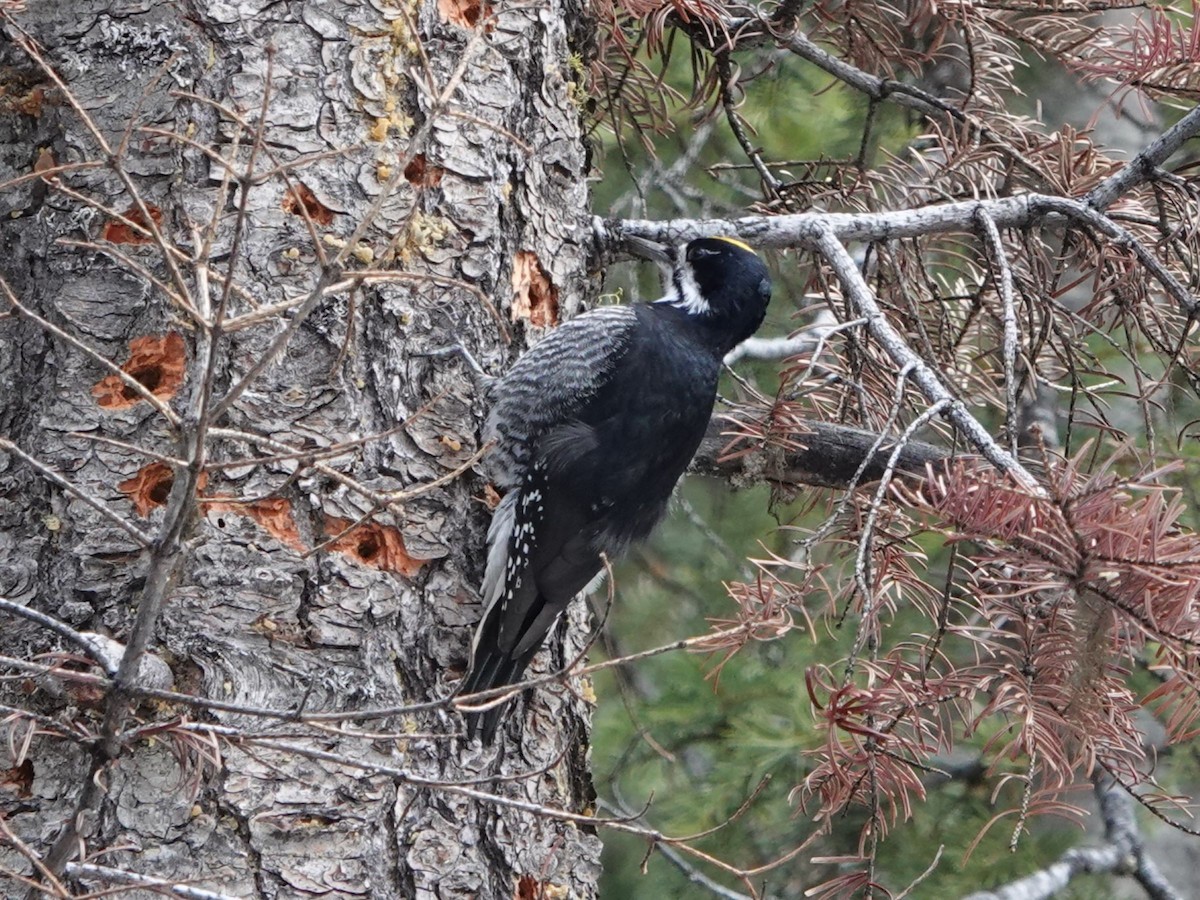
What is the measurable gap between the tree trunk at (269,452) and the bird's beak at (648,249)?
427mm

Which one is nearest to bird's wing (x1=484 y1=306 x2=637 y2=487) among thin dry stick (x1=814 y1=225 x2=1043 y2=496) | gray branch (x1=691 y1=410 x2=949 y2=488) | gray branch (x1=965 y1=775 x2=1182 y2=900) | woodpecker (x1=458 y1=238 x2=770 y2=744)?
woodpecker (x1=458 y1=238 x2=770 y2=744)

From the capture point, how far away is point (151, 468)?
2361mm

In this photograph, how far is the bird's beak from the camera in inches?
123

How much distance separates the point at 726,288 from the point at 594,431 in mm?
564

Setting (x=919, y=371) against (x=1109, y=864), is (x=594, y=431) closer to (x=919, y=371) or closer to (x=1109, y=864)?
(x=919, y=371)

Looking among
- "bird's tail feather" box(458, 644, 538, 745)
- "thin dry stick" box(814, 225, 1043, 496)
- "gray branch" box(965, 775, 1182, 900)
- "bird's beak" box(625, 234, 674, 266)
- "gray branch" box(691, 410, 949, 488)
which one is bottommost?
"gray branch" box(965, 775, 1182, 900)

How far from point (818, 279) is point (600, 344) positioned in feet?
2.07

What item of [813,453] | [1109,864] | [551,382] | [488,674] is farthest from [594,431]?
[1109,864]

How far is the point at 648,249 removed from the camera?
3180 millimetres

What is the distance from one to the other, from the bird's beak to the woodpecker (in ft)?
0.04

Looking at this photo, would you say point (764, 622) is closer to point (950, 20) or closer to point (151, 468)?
point (151, 468)

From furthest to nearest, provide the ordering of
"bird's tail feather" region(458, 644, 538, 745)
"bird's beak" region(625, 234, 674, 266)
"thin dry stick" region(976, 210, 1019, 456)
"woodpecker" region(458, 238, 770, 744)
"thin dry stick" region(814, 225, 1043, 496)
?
"bird's beak" region(625, 234, 674, 266), "woodpecker" region(458, 238, 770, 744), "bird's tail feather" region(458, 644, 538, 745), "thin dry stick" region(976, 210, 1019, 456), "thin dry stick" region(814, 225, 1043, 496)

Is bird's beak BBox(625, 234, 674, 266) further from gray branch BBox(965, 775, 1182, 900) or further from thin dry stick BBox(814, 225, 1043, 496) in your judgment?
gray branch BBox(965, 775, 1182, 900)

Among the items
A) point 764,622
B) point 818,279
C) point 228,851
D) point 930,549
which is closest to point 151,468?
point 228,851
